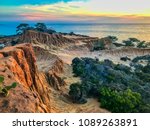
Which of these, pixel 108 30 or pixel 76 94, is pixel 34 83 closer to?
pixel 76 94

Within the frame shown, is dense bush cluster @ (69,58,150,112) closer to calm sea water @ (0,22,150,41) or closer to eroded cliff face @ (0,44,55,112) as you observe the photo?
eroded cliff face @ (0,44,55,112)

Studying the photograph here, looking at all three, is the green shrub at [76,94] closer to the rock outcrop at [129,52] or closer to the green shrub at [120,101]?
the green shrub at [120,101]

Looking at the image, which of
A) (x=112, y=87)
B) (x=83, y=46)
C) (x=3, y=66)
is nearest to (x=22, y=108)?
(x=3, y=66)

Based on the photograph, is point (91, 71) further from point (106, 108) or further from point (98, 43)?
point (98, 43)

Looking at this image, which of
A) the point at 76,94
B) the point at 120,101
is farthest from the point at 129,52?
the point at 120,101

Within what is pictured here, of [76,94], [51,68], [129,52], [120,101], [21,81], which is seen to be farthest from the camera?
[129,52]

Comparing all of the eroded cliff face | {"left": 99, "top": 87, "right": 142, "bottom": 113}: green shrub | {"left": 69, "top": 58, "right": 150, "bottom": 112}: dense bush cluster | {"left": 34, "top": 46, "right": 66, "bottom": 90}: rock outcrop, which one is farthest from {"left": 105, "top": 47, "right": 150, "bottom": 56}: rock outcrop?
the eroded cliff face

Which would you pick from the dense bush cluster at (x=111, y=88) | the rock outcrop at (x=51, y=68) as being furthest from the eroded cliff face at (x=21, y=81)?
the rock outcrop at (x=51, y=68)
